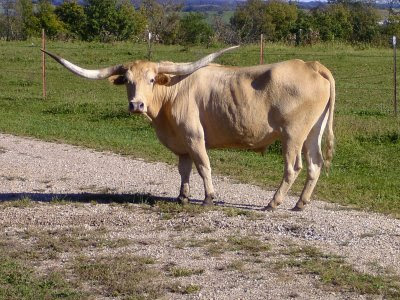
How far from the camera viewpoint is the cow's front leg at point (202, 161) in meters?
10.5

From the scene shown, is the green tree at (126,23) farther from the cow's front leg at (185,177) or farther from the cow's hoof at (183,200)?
the cow's hoof at (183,200)

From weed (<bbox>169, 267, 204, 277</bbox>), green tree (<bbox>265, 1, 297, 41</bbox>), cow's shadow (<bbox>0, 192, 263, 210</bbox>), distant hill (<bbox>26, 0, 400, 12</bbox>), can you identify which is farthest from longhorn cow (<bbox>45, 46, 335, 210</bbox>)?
distant hill (<bbox>26, 0, 400, 12</bbox>)

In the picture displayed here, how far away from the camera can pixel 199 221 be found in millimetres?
9875

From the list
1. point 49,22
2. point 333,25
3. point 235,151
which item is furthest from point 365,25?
point 235,151

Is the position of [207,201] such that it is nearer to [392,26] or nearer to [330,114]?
[330,114]

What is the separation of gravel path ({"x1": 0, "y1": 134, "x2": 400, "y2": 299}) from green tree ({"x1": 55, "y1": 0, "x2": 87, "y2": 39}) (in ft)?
115

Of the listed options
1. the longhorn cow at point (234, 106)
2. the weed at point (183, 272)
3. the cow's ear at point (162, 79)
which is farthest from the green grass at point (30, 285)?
the cow's ear at point (162, 79)

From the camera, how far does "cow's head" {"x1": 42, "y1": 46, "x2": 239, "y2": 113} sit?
34.1 ft

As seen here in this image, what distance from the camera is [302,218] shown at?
33.0 feet

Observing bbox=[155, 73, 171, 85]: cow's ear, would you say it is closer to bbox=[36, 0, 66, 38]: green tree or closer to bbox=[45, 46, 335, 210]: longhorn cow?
bbox=[45, 46, 335, 210]: longhorn cow

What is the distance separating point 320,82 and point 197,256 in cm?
299

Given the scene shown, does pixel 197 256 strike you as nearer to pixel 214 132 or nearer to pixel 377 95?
pixel 214 132

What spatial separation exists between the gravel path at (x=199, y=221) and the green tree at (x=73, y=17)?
115 feet

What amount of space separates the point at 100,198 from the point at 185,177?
47.2 inches
